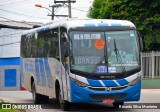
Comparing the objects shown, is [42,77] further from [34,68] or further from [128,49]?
→ [128,49]

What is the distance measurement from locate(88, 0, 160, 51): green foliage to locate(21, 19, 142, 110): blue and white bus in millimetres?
17969

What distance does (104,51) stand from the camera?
1608cm

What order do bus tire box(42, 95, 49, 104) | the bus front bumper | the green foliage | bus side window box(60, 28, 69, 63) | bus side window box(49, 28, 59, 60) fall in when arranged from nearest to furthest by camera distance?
the bus front bumper < bus side window box(60, 28, 69, 63) < bus side window box(49, 28, 59, 60) < bus tire box(42, 95, 49, 104) < the green foliage

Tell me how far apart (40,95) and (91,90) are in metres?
5.76

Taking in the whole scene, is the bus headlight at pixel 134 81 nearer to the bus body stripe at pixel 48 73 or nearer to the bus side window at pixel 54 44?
the bus side window at pixel 54 44

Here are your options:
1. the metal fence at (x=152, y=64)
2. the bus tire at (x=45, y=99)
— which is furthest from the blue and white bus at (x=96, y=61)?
the metal fence at (x=152, y=64)

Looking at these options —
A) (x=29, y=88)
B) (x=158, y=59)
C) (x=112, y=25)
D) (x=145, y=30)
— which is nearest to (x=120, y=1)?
(x=145, y=30)

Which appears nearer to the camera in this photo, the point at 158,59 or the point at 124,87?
the point at 124,87

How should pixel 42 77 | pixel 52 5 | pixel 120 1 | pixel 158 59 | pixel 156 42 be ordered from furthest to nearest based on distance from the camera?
pixel 52 5, pixel 120 1, pixel 156 42, pixel 158 59, pixel 42 77

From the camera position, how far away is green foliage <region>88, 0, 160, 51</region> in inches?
1368

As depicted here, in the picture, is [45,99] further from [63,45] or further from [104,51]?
[104,51]

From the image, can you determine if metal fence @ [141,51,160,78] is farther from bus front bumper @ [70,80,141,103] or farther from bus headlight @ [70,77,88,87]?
bus headlight @ [70,77,88,87]

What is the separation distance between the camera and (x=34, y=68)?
20734 millimetres

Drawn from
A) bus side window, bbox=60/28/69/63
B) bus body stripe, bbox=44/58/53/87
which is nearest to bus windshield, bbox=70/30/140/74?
bus side window, bbox=60/28/69/63
